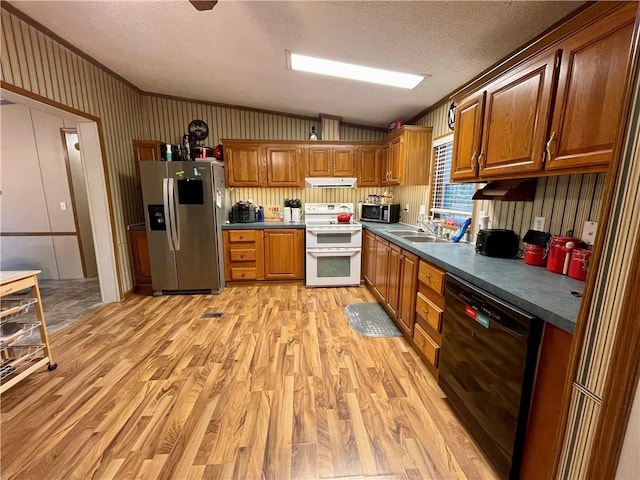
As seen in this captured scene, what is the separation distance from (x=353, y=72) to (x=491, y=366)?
2641 millimetres

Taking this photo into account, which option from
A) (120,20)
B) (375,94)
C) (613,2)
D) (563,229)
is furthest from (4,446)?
(375,94)

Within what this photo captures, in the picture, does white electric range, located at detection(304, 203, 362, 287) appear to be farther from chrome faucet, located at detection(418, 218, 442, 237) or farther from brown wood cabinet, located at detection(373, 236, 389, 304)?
chrome faucet, located at detection(418, 218, 442, 237)

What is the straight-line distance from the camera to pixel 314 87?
2.99 meters

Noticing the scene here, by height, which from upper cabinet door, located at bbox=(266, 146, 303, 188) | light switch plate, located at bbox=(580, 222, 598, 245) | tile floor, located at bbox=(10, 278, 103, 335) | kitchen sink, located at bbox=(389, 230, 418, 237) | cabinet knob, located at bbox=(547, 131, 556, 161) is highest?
upper cabinet door, located at bbox=(266, 146, 303, 188)

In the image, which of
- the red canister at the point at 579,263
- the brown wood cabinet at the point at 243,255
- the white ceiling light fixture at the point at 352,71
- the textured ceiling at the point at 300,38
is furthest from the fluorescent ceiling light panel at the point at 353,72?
the brown wood cabinet at the point at 243,255

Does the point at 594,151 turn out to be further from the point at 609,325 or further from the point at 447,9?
the point at 447,9

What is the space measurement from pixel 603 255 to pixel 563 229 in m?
1.25

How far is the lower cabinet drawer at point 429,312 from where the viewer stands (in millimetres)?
1833

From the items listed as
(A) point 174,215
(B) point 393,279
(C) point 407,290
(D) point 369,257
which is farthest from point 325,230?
(A) point 174,215

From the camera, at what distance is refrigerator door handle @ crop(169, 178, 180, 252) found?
3322 millimetres

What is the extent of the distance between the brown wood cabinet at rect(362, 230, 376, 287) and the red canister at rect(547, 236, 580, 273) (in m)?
1.98

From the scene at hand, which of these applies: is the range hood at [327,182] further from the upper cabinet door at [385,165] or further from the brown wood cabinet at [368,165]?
the upper cabinet door at [385,165]

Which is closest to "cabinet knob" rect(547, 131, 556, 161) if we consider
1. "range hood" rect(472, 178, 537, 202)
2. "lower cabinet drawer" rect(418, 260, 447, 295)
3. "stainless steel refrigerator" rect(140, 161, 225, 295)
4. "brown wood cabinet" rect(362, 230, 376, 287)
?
"range hood" rect(472, 178, 537, 202)

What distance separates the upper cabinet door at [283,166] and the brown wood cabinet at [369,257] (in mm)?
1383
